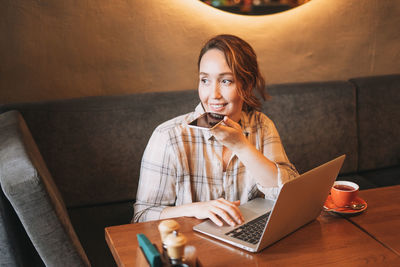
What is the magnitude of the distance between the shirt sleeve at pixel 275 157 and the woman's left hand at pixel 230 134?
0.17m

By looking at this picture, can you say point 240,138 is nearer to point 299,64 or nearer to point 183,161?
point 183,161

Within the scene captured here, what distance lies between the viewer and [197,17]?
2.29 meters

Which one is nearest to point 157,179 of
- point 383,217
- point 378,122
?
point 383,217

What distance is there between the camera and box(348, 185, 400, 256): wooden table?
1.12 meters

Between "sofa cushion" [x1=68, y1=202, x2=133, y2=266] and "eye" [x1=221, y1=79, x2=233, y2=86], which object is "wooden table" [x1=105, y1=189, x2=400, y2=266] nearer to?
"eye" [x1=221, y1=79, x2=233, y2=86]

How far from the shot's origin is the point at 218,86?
1513 mm

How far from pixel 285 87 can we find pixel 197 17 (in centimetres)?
61

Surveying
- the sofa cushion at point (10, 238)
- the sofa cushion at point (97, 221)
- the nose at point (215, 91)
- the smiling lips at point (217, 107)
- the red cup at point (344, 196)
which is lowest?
the sofa cushion at point (97, 221)

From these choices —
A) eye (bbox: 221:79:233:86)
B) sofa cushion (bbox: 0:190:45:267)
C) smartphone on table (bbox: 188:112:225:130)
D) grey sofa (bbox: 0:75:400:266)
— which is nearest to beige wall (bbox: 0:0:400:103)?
grey sofa (bbox: 0:75:400:266)

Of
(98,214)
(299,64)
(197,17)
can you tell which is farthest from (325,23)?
(98,214)

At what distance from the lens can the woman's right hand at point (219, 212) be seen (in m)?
1.18

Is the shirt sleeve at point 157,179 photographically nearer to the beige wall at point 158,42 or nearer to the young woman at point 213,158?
the young woman at point 213,158

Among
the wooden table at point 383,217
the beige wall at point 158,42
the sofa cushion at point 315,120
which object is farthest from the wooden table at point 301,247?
the beige wall at point 158,42

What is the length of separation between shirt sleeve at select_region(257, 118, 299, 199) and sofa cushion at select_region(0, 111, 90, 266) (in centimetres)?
63
